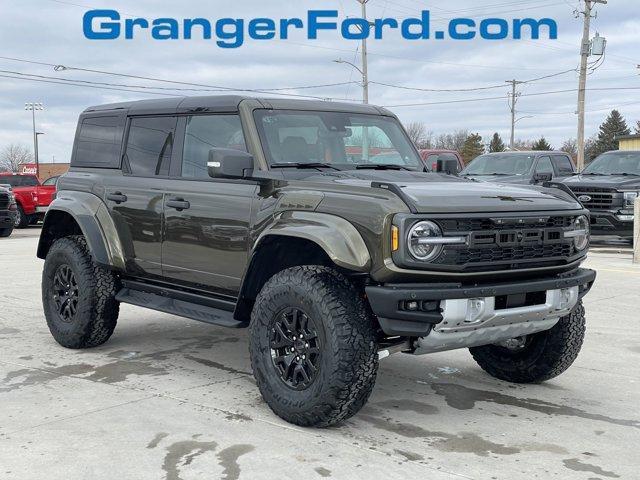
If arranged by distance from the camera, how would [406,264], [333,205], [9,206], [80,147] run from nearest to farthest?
[406,264], [333,205], [80,147], [9,206]

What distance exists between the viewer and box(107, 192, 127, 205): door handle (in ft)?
20.1

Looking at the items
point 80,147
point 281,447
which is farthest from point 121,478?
point 80,147

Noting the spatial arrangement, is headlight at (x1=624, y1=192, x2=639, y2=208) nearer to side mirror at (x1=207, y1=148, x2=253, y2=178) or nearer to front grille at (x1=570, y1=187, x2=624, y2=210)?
front grille at (x1=570, y1=187, x2=624, y2=210)

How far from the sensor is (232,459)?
4059 millimetres

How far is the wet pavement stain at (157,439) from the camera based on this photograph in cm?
427

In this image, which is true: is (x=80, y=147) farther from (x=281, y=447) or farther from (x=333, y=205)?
(x=281, y=447)

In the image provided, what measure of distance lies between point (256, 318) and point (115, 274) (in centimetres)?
210

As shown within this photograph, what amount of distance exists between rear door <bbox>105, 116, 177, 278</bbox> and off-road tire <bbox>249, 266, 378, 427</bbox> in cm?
150

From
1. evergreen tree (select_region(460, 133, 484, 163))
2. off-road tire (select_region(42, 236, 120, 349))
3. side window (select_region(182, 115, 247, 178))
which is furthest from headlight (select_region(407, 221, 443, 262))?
evergreen tree (select_region(460, 133, 484, 163))

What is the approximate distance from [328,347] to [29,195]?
2142cm

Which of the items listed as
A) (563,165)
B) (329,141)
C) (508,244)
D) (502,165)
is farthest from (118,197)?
(563,165)

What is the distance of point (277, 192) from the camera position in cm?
495

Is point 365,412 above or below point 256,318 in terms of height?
below

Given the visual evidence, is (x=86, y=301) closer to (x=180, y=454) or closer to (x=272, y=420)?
(x=272, y=420)
